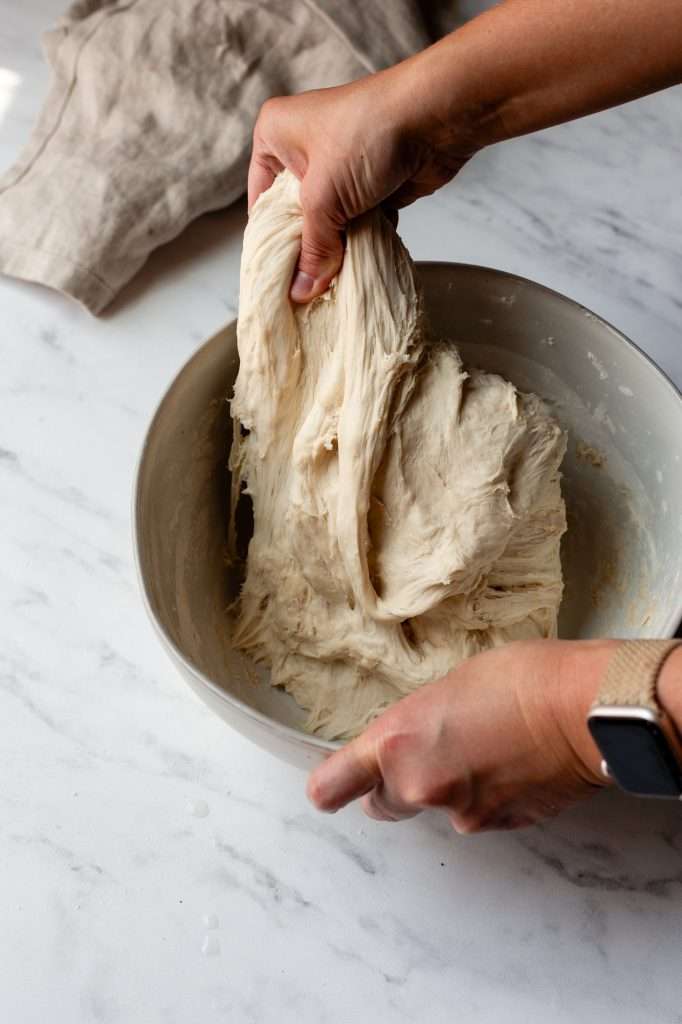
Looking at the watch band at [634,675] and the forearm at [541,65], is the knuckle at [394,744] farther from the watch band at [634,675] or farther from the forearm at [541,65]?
the forearm at [541,65]

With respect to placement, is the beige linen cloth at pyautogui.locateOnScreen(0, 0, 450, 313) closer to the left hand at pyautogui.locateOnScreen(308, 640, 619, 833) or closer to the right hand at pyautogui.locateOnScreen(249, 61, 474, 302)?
the right hand at pyautogui.locateOnScreen(249, 61, 474, 302)

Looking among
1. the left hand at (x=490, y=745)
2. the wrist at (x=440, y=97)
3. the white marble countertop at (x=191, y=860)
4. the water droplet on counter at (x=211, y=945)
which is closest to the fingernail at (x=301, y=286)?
the wrist at (x=440, y=97)

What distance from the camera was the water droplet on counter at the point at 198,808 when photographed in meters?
0.95

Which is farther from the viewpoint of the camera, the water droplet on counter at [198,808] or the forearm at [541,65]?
the water droplet on counter at [198,808]

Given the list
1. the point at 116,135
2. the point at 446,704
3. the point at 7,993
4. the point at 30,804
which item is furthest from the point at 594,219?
the point at 7,993

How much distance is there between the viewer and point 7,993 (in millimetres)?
883

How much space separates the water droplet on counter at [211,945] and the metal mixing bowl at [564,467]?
195 millimetres

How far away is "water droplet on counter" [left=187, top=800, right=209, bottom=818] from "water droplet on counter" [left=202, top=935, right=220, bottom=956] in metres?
0.10

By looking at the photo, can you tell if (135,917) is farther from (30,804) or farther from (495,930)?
(495,930)

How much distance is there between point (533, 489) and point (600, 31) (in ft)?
1.19

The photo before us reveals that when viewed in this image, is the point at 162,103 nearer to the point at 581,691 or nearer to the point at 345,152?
the point at 345,152

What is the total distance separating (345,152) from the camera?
0.85 m

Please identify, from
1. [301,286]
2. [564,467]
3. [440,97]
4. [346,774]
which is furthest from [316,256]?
[346,774]

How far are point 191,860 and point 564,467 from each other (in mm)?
520
